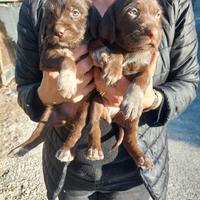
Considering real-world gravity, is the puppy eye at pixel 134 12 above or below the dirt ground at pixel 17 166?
above

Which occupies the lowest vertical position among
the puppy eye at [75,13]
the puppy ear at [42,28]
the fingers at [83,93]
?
the fingers at [83,93]

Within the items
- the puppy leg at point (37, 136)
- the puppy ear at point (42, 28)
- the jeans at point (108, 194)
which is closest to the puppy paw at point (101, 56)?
the puppy ear at point (42, 28)

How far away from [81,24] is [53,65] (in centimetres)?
20

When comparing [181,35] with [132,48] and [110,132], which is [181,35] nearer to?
[132,48]

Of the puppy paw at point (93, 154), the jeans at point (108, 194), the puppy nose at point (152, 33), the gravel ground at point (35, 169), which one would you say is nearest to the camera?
the puppy nose at point (152, 33)

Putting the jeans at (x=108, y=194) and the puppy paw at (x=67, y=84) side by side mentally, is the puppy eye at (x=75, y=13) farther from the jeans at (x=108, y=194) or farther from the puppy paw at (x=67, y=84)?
the jeans at (x=108, y=194)

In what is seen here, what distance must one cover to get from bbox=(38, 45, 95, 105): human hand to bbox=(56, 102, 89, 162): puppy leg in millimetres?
56

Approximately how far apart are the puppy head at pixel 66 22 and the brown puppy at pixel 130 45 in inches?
3.5

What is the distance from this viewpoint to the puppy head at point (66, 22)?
181 cm

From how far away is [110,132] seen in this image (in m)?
2.04

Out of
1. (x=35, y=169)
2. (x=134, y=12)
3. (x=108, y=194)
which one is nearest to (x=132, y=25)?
(x=134, y=12)

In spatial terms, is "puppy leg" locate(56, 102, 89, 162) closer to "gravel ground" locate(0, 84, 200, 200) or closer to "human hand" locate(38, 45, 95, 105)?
"human hand" locate(38, 45, 95, 105)

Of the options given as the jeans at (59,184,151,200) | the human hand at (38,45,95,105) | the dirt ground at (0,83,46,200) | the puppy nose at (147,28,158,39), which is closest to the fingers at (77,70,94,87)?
the human hand at (38,45,95,105)

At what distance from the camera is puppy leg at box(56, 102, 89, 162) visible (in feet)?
6.28
